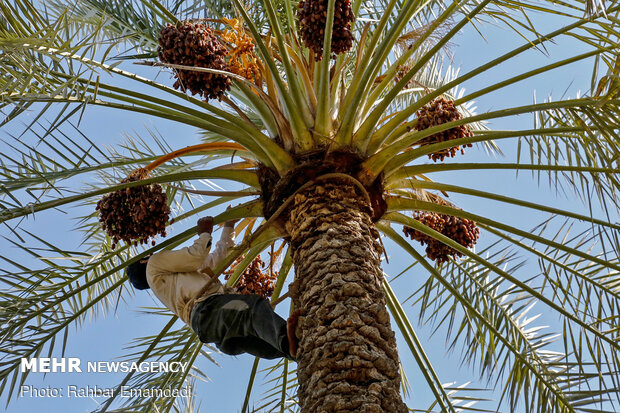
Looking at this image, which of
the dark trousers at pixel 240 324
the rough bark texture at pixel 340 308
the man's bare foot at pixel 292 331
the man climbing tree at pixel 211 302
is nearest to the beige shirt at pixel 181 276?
the man climbing tree at pixel 211 302

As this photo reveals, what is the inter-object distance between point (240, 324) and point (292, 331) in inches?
18.8

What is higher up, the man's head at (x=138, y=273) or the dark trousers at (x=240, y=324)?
the man's head at (x=138, y=273)

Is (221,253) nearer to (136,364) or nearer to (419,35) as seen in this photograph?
(136,364)

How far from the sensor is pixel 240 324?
423 cm

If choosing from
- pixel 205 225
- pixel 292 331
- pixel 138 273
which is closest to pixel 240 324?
pixel 292 331

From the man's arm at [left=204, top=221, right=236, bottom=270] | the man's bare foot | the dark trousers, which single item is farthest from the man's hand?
the man's bare foot

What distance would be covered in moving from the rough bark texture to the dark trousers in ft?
0.80

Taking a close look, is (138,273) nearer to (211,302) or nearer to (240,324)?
(211,302)

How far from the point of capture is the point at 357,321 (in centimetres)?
356

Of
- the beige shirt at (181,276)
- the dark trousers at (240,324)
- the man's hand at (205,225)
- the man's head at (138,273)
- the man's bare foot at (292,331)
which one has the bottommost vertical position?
the man's bare foot at (292,331)

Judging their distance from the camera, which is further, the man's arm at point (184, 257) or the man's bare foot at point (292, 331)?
the man's arm at point (184, 257)

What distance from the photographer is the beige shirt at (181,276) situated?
181 inches

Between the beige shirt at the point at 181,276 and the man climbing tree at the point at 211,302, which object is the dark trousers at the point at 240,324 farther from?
the beige shirt at the point at 181,276

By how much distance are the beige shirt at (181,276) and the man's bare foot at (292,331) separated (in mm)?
810
